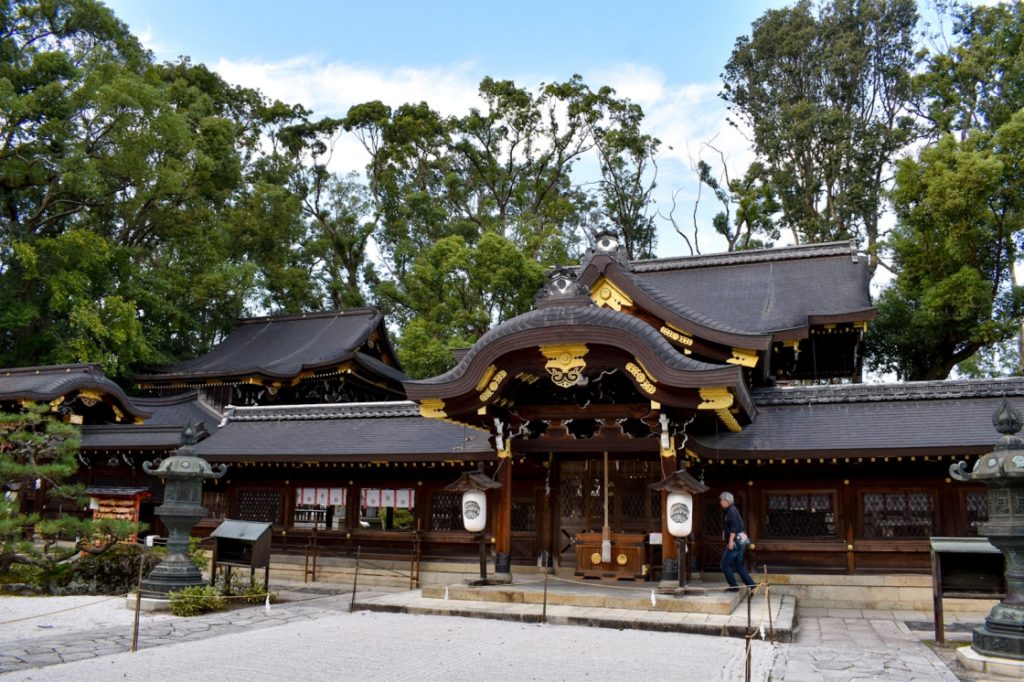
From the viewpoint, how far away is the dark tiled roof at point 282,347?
25.5 meters

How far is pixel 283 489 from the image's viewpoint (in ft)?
56.9

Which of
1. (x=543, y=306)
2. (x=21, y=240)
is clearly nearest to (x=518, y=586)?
(x=543, y=306)

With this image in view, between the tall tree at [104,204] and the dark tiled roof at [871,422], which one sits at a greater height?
the tall tree at [104,204]

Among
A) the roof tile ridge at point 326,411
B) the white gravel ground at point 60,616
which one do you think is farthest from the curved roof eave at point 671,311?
the white gravel ground at point 60,616

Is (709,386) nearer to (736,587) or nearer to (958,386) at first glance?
(736,587)

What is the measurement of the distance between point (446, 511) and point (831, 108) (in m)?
27.4

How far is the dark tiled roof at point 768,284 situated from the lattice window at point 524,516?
5671 millimetres

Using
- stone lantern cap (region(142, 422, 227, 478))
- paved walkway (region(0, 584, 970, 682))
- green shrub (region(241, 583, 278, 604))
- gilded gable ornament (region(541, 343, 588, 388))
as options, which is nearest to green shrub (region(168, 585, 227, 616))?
paved walkway (region(0, 584, 970, 682))

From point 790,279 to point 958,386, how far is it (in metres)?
6.37

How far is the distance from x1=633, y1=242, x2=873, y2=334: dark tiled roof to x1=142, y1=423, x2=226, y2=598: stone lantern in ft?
34.8

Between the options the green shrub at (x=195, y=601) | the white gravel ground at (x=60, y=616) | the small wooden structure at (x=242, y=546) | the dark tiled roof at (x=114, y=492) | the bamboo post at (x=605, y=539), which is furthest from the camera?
the dark tiled roof at (x=114, y=492)

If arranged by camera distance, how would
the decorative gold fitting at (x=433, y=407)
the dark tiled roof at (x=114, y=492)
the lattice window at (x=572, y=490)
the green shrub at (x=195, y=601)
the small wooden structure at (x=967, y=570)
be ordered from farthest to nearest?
the dark tiled roof at (x=114, y=492)
the lattice window at (x=572, y=490)
the decorative gold fitting at (x=433, y=407)
the green shrub at (x=195, y=601)
the small wooden structure at (x=967, y=570)

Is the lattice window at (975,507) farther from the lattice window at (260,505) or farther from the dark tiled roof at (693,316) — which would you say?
the lattice window at (260,505)

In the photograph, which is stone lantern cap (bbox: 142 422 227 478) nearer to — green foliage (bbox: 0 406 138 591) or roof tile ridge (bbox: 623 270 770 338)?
green foliage (bbox: 0 406 138 591)
